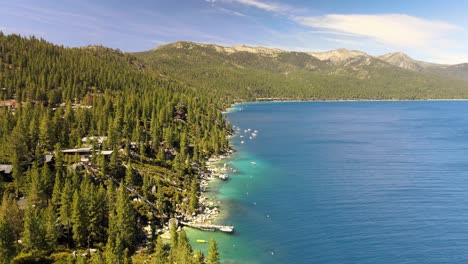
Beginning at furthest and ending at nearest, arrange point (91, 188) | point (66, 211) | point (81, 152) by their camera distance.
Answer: point (81, 152) < point (91, 188) < point (66, 211)

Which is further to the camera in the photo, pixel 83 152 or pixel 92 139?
pixel 92 139

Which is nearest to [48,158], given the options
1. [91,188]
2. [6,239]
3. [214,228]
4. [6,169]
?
[6,169]

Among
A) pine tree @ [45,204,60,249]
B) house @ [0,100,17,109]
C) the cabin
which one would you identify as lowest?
pine tree @ [45,204,60,249]

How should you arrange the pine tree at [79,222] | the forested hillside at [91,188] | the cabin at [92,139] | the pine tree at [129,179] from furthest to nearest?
1. the cabin at [92,139]
2. the pine tree at [129,179]
3. the pine tree at [79,222]
4. the forested hillside at [91,188]

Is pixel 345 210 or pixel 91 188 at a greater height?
pixel 91 188

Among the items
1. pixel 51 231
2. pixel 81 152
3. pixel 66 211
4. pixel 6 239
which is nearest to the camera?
pixel 6 239

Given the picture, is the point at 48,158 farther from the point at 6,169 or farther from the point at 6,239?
the point at 6,239

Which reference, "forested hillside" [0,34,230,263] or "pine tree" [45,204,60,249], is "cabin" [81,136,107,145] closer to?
"forested hillside" [0,34,230,263]

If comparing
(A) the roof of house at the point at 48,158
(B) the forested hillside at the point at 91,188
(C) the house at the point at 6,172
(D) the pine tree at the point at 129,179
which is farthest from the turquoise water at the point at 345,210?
(C) the house at the point at 6,172

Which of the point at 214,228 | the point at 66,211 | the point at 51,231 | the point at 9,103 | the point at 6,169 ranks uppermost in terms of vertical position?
the point at 9,103

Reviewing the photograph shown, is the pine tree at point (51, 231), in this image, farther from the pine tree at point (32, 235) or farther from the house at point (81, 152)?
the house at point (81, 152)

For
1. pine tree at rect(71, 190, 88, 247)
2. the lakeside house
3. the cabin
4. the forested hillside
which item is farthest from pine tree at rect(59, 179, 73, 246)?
the cabin
